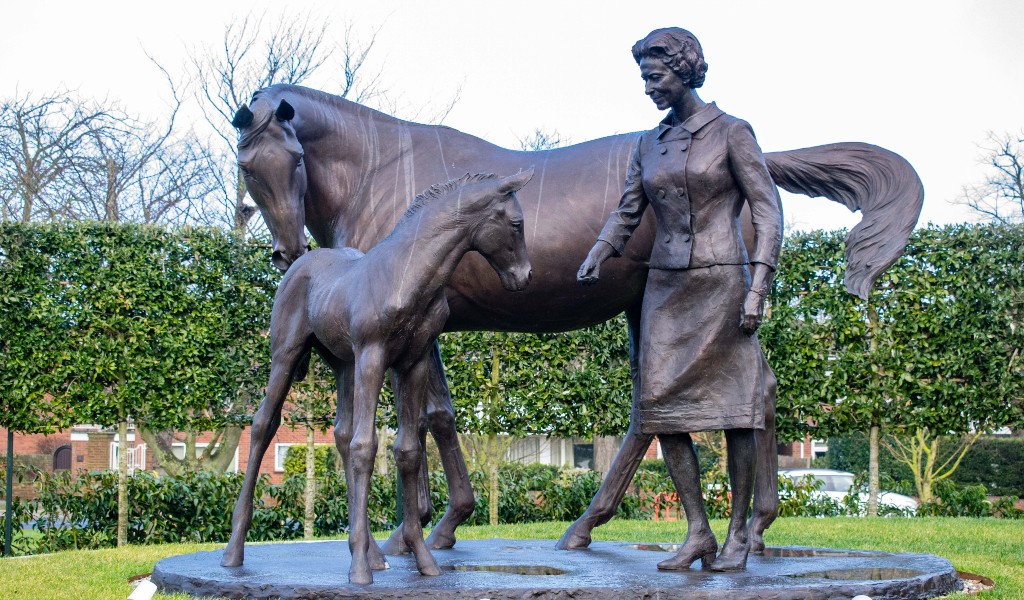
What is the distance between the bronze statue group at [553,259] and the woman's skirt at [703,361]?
10 millimetres

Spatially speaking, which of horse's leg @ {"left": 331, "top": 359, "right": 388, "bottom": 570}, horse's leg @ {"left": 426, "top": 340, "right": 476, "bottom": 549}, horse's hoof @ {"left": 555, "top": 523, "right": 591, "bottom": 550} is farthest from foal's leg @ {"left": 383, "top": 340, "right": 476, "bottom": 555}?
horse's leg @ {"left": 331, "top": 359, "right": 388, "bottom": 570}

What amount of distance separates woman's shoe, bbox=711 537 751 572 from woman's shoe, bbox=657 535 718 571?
6 cm

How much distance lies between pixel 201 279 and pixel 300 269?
22.3ft

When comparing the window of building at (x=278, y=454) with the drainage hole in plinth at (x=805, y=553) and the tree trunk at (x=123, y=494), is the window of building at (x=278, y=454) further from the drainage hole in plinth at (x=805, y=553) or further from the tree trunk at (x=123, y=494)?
the drainage hole in plinth at (x=805, y=553)

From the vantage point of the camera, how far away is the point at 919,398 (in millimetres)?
Result: 12125

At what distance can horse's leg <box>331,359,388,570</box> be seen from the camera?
5.14 meters

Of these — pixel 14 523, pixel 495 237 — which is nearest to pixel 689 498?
pixel 495 237

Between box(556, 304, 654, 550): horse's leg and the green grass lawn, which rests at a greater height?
box(556, 304, 654, 550): horse's leg

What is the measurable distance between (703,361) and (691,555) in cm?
99

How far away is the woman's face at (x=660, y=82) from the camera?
552 centimetres

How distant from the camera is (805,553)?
6328mm

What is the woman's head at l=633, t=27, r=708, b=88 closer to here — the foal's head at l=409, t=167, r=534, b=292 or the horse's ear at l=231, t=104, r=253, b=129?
the foal's head at l=409, t=167, r=534, b=292

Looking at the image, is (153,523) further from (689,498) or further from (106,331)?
(689,498)

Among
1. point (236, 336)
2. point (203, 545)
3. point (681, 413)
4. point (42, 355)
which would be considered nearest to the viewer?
point (681, 413)
